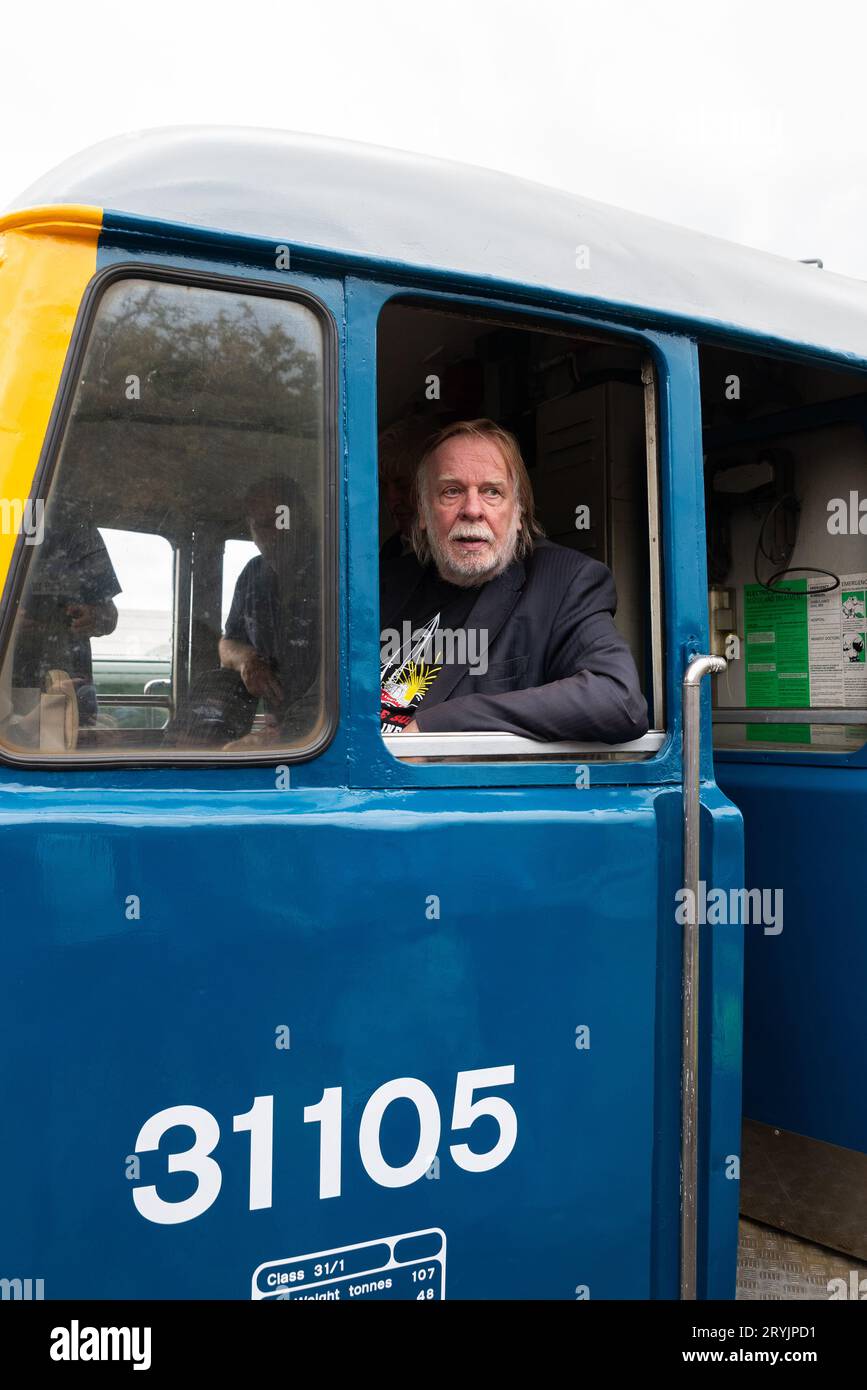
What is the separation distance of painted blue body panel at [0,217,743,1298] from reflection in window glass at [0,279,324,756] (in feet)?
0.20

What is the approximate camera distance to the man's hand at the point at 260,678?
6.00ft

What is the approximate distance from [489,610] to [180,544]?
2.68ft

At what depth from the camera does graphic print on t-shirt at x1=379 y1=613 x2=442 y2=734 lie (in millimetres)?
2268

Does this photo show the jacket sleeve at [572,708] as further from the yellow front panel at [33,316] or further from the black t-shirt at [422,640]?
the yellow front panel at [33,316]

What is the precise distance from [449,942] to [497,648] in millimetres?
698

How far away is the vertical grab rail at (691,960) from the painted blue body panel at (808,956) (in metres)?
0.73

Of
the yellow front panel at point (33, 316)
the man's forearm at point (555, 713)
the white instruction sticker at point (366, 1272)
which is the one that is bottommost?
the white instruction sticker at point (366, 1272)

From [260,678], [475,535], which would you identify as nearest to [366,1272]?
[260,678]

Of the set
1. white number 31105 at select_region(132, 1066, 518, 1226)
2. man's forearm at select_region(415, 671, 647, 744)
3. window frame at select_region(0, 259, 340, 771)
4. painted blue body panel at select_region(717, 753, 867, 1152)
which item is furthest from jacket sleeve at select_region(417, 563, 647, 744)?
painted blue body panel at select_region(717, 753, 867, 1152)

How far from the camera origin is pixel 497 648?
2377 mm

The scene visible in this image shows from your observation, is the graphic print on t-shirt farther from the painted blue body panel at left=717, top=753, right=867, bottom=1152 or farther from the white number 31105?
the painted blue body panel at left=717, top=753, right=867, bottom=1152

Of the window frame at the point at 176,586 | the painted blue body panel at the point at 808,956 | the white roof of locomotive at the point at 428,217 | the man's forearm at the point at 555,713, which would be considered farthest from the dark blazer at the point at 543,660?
the painted blue body panel at the point at 808,956

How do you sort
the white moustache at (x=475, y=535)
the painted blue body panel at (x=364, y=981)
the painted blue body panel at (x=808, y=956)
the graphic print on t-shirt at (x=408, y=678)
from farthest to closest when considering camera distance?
the painted blue body panel at (x=808, y=956) → the white moustache at (x=475, y=535) → the graphic print on t-shirt at (x=408, y=678) → the painted blue body panel at (x=364, y=981)
